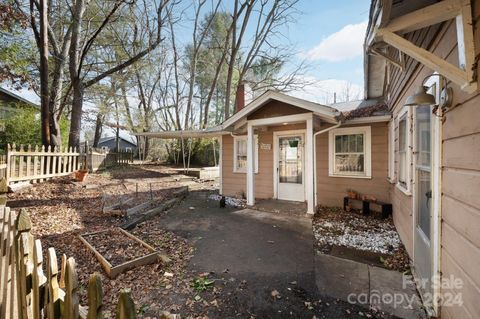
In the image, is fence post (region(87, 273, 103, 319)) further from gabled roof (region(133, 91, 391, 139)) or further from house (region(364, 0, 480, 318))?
gabled roof (region(133, 91, 391, 139))

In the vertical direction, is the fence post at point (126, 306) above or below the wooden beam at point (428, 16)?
below

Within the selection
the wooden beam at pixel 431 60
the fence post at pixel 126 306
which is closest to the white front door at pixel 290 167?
the wooden beam at pixel 431 60

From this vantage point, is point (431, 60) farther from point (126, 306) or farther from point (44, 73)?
point (44, 73)

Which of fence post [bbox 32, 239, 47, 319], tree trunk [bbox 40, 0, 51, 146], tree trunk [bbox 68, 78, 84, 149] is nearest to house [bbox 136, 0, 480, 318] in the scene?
fence post [bbox 32, 239, 47, 319]

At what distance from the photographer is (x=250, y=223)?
17.5 feet

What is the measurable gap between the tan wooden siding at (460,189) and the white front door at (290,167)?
15.4 ft

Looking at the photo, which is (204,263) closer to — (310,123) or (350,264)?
(350,264)

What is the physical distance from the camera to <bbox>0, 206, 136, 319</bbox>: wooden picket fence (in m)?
1.08

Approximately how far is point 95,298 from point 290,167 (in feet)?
21.6

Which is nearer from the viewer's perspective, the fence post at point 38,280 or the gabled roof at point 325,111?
the fence post at point 38,280

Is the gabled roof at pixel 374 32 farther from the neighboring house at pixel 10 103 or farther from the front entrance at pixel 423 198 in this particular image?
the neighboring house at pixel 10 103

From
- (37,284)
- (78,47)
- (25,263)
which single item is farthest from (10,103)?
(37,284)

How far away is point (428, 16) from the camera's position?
1.86m

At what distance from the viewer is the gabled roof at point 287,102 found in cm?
534
